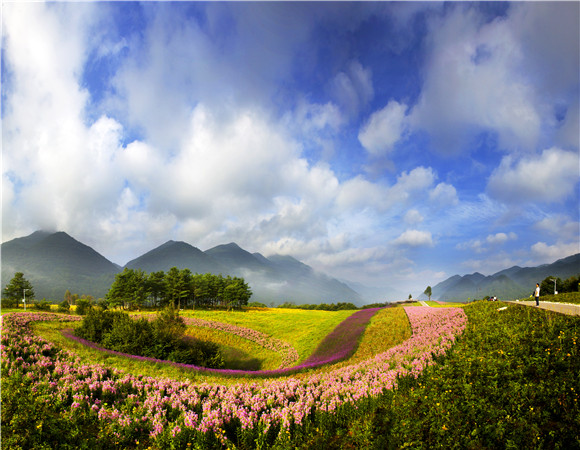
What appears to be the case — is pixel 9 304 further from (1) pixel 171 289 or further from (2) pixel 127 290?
(1) pixel 171 289

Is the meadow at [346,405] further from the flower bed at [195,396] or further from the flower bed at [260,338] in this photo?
the flower bed at [260,338]

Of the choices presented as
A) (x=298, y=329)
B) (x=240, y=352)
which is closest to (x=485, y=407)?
(x=240, y=352)

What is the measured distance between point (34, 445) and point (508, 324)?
1807 cm

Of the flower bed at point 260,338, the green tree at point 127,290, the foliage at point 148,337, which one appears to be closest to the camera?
the foliage at point 148,337

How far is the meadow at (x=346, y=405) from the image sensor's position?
618cm

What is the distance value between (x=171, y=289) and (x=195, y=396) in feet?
208

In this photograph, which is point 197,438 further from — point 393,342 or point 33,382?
point 393,342

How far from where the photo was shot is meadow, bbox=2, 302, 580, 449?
6176 mm

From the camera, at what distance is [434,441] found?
5852 mm

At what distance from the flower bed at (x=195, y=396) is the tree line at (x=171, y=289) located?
173ft

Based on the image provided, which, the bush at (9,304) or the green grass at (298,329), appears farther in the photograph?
the bush at (9,304)

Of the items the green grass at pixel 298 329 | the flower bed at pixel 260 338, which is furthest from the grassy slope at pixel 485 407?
the flower bed at pixel 260 338

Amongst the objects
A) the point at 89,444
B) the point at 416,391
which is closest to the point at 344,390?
the point at 416,391

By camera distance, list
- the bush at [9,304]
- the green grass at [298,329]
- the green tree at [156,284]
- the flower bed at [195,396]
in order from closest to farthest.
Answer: the flower bed at [195,396] < the green grass at [298,329] < the bush at [9,304] < the green tree at [156,284]
